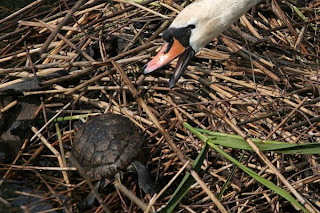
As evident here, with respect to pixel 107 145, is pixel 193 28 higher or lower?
higher

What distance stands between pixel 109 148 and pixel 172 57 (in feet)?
2.76

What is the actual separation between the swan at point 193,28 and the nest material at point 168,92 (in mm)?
338

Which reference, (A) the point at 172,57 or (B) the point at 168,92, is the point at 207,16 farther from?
(B) the point at 168,92

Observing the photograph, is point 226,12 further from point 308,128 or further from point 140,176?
point 140,176

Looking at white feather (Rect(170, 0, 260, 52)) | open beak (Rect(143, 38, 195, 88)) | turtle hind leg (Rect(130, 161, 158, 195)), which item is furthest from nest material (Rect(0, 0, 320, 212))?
white feather (Rect(170, 0, 260, 52))

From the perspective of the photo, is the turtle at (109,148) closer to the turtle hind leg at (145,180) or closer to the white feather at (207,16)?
the turtle hind leg at (145,180)

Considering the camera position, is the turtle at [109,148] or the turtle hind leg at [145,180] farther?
the turtle at [109,148]

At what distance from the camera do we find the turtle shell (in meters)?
4.50

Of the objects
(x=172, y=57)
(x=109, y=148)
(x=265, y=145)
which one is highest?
(x=172, y=57)

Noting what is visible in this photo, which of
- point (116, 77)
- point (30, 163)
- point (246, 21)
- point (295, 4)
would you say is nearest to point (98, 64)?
point (116, 77)

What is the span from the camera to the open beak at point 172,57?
4543 millimetres

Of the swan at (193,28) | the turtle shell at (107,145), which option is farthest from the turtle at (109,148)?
the swan at (193,28)

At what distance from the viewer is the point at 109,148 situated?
15.0ft

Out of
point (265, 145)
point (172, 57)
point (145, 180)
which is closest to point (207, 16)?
point (172, 57)
